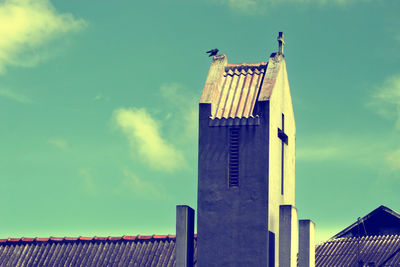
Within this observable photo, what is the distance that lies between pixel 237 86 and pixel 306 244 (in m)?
7.79

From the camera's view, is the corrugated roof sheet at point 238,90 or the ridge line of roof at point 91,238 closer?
the corrugated roof sheet at point 238,90

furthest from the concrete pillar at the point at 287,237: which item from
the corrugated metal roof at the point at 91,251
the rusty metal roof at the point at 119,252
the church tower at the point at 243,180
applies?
the corrugated metal roof at the point at 91,251

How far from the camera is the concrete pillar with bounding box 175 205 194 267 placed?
45062 mm

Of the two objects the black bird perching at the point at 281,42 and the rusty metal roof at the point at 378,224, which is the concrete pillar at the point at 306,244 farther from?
the rusty metal roof at the point at 378,224

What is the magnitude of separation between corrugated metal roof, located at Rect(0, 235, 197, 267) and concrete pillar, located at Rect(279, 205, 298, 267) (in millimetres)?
4886

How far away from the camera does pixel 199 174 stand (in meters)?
46.0

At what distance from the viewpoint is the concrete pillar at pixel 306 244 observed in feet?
147

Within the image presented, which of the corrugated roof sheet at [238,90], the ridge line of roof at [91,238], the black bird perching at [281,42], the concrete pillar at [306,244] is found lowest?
the concrete pillar at [306,244]

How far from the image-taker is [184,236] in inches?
1779

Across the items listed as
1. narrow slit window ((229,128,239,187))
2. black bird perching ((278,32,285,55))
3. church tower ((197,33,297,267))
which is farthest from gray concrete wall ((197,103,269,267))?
black bird perching ((278,32,285,55))

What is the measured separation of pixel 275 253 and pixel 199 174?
181 inches

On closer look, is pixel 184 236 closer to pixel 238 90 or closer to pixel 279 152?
pixel 279 152

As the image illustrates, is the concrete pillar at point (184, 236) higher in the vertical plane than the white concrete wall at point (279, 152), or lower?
lower

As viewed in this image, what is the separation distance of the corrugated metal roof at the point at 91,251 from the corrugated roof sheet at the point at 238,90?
652cm
